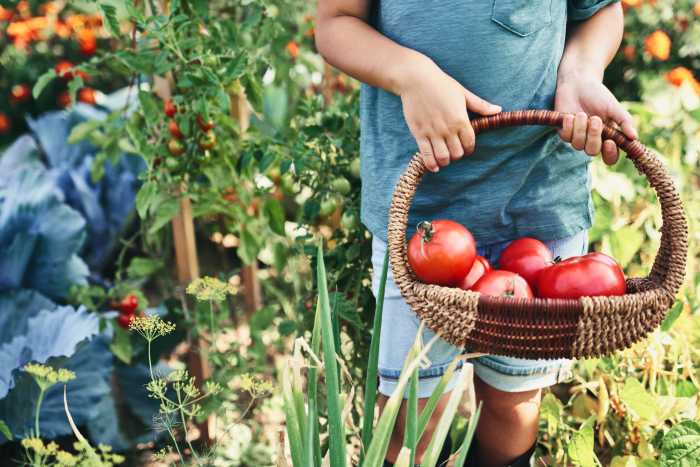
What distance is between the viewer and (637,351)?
73.2 inches

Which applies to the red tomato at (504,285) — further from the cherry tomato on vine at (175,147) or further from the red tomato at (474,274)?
the cherry tomato on vine at (175,147)

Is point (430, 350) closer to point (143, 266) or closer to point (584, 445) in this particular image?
point (584, 445)

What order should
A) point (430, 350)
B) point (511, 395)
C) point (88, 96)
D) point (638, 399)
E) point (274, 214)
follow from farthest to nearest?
point (88, 96) < point (274, 214) < point (638, 399) < point (511, 395) < point (430, 350)

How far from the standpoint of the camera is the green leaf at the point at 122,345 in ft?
6.23

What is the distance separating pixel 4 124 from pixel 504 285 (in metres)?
3.08

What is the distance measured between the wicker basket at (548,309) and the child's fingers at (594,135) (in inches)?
1.4

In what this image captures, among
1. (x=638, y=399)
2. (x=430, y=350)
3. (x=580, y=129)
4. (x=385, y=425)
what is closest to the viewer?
(x=385, y=425)

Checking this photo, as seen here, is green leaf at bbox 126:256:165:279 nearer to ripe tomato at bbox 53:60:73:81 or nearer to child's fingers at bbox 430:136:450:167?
ripe tomato at bbox 53:60:73:81

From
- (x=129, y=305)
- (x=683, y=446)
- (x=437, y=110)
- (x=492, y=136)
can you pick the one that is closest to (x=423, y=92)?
(x=437, y=110)

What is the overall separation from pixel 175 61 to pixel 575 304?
1.11m

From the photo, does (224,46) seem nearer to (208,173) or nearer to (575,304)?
(208,173)

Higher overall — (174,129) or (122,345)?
(174,129)

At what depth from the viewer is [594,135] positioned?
3.59 feet

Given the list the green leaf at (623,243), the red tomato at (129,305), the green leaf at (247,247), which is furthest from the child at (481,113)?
the red tomato at (129,305)
